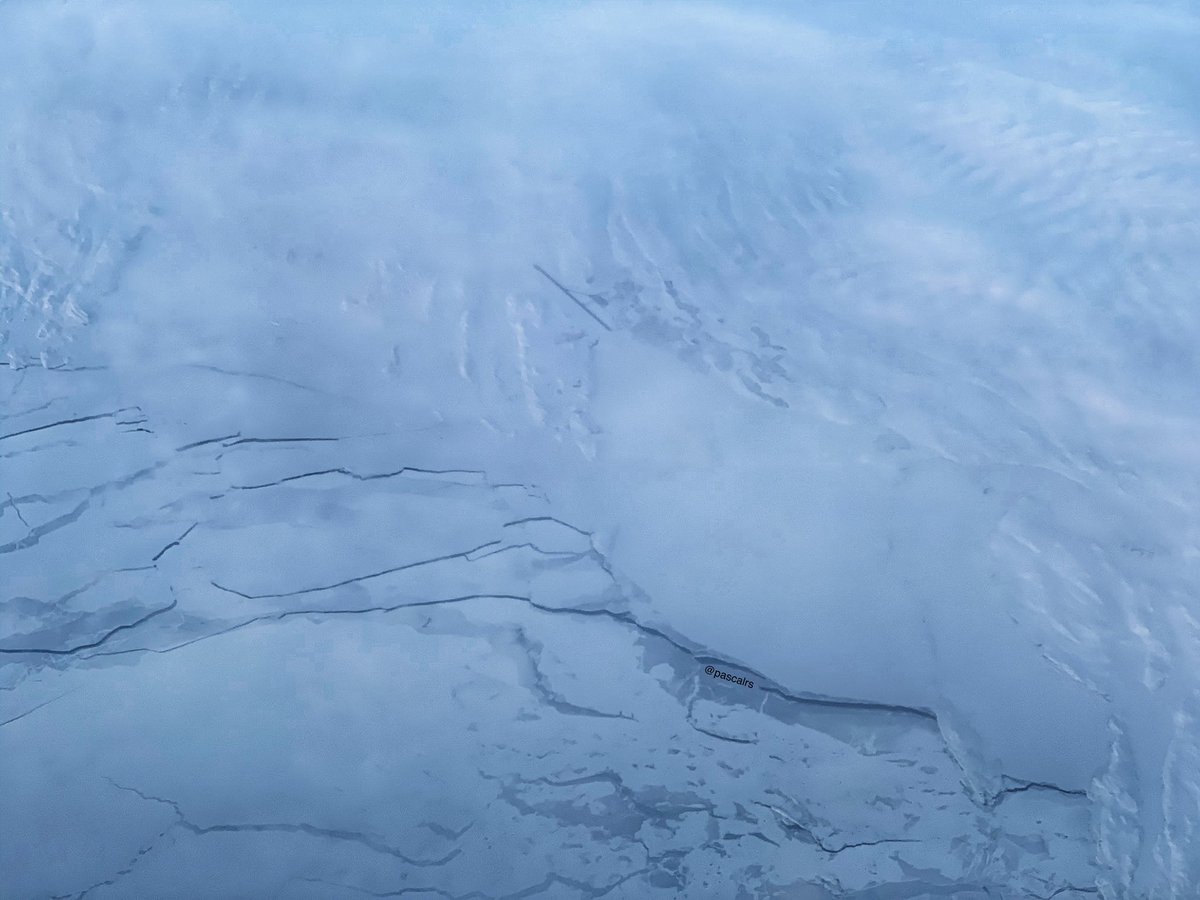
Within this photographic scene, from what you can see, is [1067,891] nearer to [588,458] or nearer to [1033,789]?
[1033,789]

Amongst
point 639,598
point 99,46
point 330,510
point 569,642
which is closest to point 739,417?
point 639,598

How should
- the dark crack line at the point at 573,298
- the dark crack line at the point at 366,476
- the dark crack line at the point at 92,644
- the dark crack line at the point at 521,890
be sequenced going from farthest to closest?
the dark crack line at the point at 573,298
the dark crack line at the point at 366,476
the dark crack line at the point at 92,644
the dark crack line at the point at 521,890

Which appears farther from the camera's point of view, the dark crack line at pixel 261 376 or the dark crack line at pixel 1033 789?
the dark crack line at pixel 261 376

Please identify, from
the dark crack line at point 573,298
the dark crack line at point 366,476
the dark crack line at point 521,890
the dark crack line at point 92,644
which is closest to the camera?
the dark crack line at point 521,890

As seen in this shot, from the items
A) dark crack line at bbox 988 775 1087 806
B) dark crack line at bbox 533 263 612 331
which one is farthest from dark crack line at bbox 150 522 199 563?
dark crack line at bbox 988 775 1087 806

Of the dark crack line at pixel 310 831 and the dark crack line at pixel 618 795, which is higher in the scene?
the dark crack line at pixel 618 795

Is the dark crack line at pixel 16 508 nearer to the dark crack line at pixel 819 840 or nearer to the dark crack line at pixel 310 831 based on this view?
the dark crack line at pixel 310 831

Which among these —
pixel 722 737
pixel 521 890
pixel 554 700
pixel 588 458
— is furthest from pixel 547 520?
pixel 521 890

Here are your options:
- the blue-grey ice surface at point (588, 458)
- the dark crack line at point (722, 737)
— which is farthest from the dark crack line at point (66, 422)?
the dark crack line at point (722, 737)
